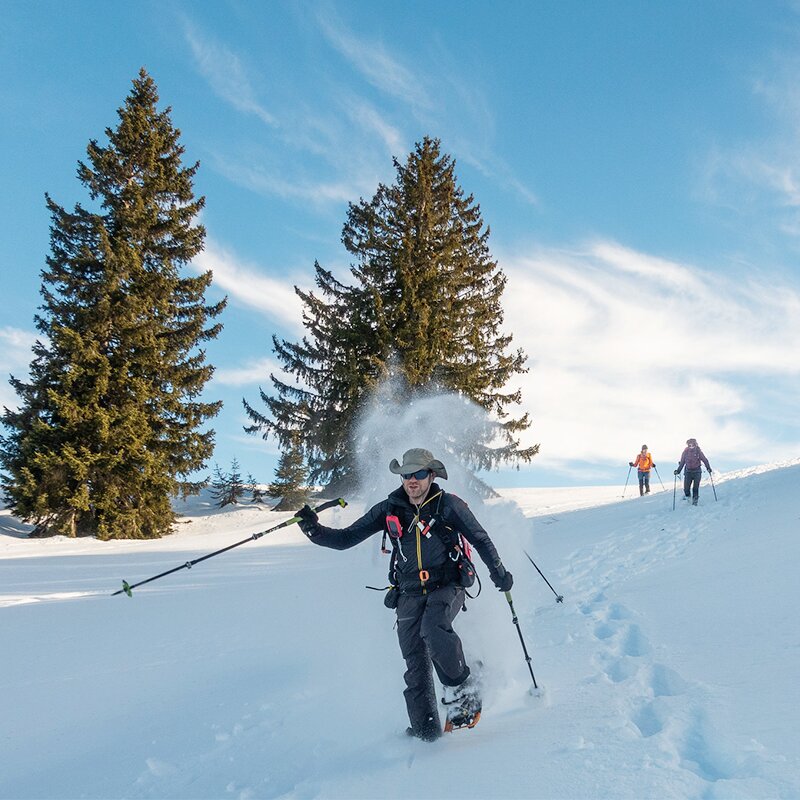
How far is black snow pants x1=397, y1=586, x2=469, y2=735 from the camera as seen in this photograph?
446 centimetres

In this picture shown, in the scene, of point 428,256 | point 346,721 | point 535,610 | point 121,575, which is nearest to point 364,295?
point 428,256

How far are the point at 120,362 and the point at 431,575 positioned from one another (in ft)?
72.0

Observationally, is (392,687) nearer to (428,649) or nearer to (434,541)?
(428,649)

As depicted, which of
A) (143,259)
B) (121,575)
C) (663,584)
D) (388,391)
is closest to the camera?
(663,584)

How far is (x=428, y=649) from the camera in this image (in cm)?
466

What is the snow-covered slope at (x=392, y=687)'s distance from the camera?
11.8 feet

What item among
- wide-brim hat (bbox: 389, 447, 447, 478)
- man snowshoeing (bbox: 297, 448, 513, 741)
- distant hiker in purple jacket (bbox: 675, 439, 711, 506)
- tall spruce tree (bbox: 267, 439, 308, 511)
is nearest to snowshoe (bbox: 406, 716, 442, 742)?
man snowshoeing (bbox: 297, 448, 513, 741)

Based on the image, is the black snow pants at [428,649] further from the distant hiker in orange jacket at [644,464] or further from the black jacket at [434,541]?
the distant hiker in orange jacket at [644,464]

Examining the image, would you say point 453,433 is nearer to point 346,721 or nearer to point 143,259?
point 143,259

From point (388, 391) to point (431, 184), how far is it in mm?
10883

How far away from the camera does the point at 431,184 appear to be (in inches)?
1110

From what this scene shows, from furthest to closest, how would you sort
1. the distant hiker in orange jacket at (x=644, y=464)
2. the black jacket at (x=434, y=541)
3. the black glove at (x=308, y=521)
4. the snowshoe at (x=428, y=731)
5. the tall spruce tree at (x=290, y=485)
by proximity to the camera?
the tall spruce tree at (x=290, y=485)
the distant hiker in orange jacket at (x=644, y=464)
the black glove at (x=308, y=521)
the black jacket at (x=434, y=541)
the snowshoe at (x=428, y=731)

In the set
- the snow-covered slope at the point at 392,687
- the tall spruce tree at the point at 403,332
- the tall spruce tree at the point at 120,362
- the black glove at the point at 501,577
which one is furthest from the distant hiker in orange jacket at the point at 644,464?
the black glove at the point at 501,577

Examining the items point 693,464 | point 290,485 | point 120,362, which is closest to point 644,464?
point 693,464
